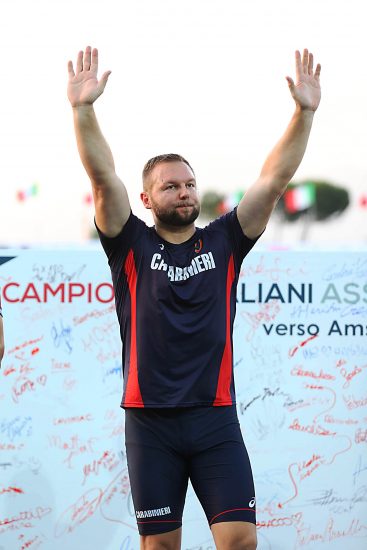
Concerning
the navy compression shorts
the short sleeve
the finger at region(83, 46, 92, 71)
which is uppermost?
the finger at region(83, 46, 92, 71)

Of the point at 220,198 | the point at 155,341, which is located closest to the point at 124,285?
the point at 155,341

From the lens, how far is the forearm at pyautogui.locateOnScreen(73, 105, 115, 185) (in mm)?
3654

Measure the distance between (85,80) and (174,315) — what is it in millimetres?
970

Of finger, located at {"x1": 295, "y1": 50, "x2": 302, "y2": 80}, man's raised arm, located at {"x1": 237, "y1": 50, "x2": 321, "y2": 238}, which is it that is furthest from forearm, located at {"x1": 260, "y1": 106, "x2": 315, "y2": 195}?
finger, located at {"x1": 295, "y1": 50, "x2": 302, "y2": 80}

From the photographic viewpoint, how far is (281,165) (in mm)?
3811

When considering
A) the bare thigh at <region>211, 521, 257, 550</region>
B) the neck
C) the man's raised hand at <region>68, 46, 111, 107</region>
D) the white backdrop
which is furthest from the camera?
the white backdrop

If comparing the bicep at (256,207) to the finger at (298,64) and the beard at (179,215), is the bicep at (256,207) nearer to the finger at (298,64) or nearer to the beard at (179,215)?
the beard at (179,215)

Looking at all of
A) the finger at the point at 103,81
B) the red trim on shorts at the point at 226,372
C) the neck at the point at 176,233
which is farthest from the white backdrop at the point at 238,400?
the finger at the point at 103,81

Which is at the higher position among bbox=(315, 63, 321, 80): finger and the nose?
bbox=(315, 63, 321, 80): finger

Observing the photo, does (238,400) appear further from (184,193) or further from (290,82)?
(290,82)

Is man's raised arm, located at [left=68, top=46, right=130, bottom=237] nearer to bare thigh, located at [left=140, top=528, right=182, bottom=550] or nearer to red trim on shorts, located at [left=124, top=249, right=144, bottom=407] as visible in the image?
red trim on shorts, located at [left=124, top=249, right=144, bottom=407]

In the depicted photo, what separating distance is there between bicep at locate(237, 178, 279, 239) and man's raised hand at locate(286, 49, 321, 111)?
0.35 meters

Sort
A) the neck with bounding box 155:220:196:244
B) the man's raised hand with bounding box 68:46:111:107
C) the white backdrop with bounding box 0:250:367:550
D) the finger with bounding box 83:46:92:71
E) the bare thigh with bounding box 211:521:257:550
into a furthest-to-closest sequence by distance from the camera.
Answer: the white backdrop with bounding box 0:250:367:550 < the neck with bounding box 155:220:196:244 < the finger with bounding box 83:46:92:71 < the man's raised hand with bounding box 68:46:111:107 < the bare thigh with bounding box 211:521:257:550

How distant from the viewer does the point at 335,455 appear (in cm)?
595
